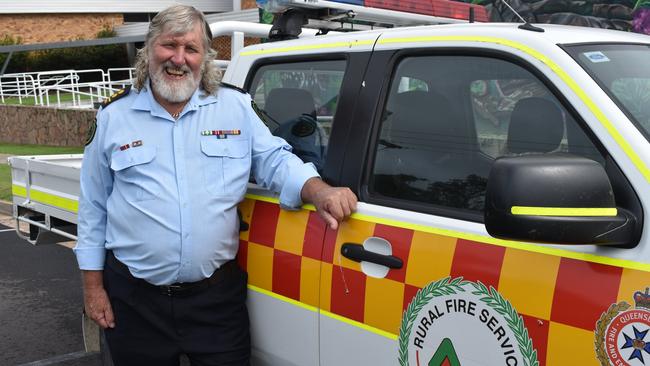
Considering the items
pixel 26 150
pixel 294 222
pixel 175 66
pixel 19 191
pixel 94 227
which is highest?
pixel 175 66

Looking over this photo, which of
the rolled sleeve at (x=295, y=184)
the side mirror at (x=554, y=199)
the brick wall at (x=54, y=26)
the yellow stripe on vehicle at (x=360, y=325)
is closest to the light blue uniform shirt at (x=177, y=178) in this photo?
the rolled sleeve at (x=295, y=184)

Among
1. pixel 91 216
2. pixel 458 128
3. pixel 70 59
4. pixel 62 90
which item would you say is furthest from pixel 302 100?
pixel 70 59

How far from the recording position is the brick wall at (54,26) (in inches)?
1469

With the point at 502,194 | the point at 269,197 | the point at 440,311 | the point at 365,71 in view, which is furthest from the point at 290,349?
the point at 502,194

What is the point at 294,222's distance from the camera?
2.46 metres

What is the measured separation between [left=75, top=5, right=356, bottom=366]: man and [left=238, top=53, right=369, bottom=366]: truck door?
67 millimetres

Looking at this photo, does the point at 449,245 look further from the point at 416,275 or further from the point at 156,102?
the point at 156,102

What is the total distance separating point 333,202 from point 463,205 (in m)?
0.41

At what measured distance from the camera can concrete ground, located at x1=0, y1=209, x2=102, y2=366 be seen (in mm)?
4332

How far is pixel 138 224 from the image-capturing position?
8.11ft

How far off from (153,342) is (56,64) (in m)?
34.2

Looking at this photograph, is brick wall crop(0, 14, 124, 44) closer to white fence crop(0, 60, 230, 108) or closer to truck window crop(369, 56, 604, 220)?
white fence crop(0, 60, 230, 108)

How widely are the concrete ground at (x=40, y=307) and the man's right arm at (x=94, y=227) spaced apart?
153 cm

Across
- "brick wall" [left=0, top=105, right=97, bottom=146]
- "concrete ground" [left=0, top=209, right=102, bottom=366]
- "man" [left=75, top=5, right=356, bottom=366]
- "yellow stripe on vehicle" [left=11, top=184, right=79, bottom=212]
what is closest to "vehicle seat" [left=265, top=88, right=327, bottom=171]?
"man" [left=75, top=5, right=356, bottom=366]
